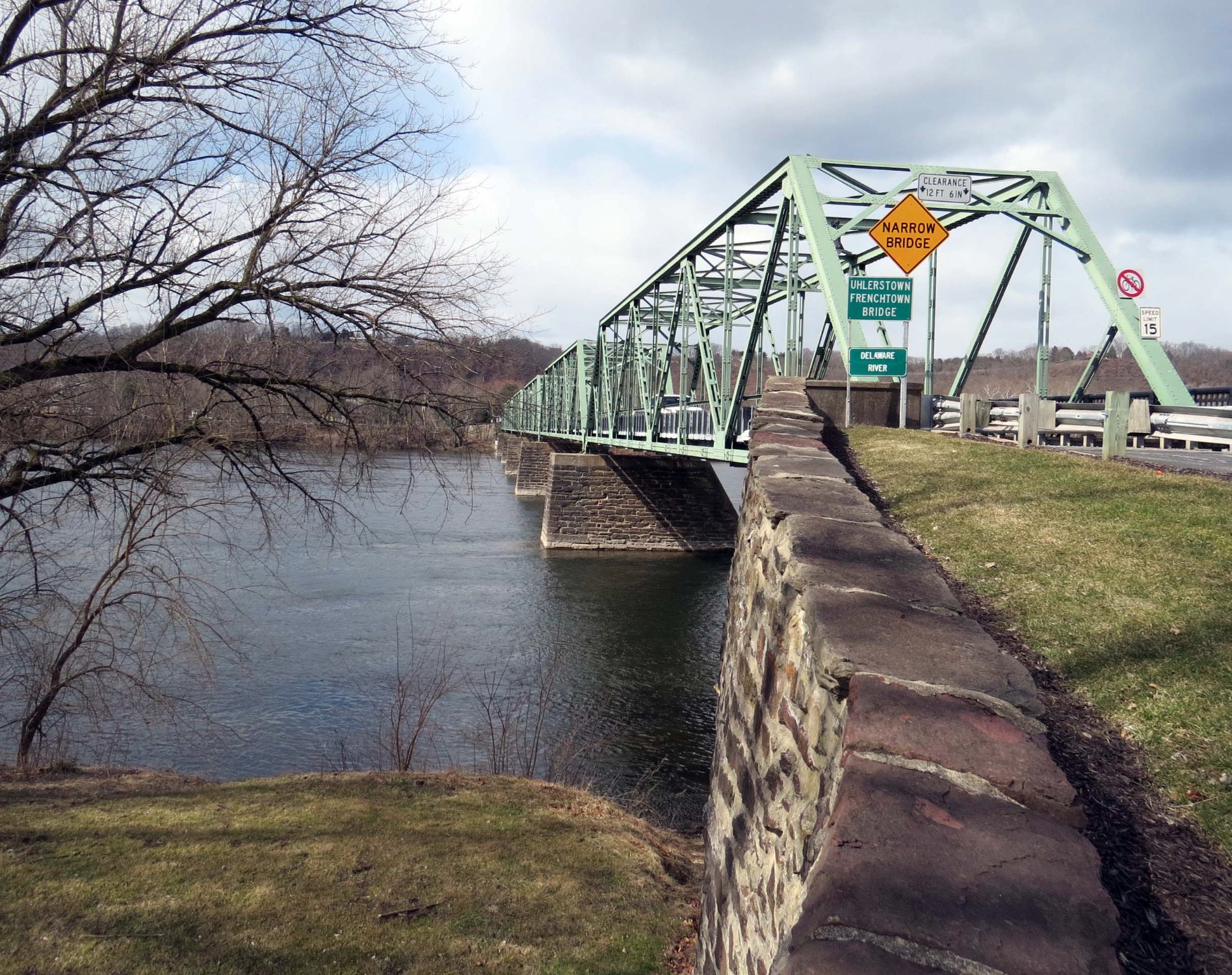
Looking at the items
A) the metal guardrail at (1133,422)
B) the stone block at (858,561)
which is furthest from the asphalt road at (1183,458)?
the stone block at (858,561)

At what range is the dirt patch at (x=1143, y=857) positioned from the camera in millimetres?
2080

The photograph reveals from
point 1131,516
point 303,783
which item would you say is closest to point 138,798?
point 303,783

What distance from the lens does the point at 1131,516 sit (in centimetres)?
605

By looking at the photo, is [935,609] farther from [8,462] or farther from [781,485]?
[8,462]

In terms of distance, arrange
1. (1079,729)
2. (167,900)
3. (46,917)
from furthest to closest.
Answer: (167,900) → (46,917) → (1079,729)

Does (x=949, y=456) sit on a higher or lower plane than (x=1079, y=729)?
higher

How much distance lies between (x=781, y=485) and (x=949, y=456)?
435 centimetres

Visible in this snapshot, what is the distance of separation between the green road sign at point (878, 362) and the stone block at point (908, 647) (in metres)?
8.93

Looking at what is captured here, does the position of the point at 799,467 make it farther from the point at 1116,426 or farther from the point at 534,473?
the point at 534,473

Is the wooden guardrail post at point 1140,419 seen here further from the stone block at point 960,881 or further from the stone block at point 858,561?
the stone block at point 960,881

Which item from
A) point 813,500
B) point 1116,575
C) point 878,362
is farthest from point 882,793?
point 878,362

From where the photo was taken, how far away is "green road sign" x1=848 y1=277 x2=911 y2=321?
11.7 meters

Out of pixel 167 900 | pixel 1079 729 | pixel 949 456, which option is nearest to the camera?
pixel 1079 729

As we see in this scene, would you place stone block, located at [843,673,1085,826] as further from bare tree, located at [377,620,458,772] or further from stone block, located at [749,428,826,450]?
bare tree, located at [377,620,458,772]
